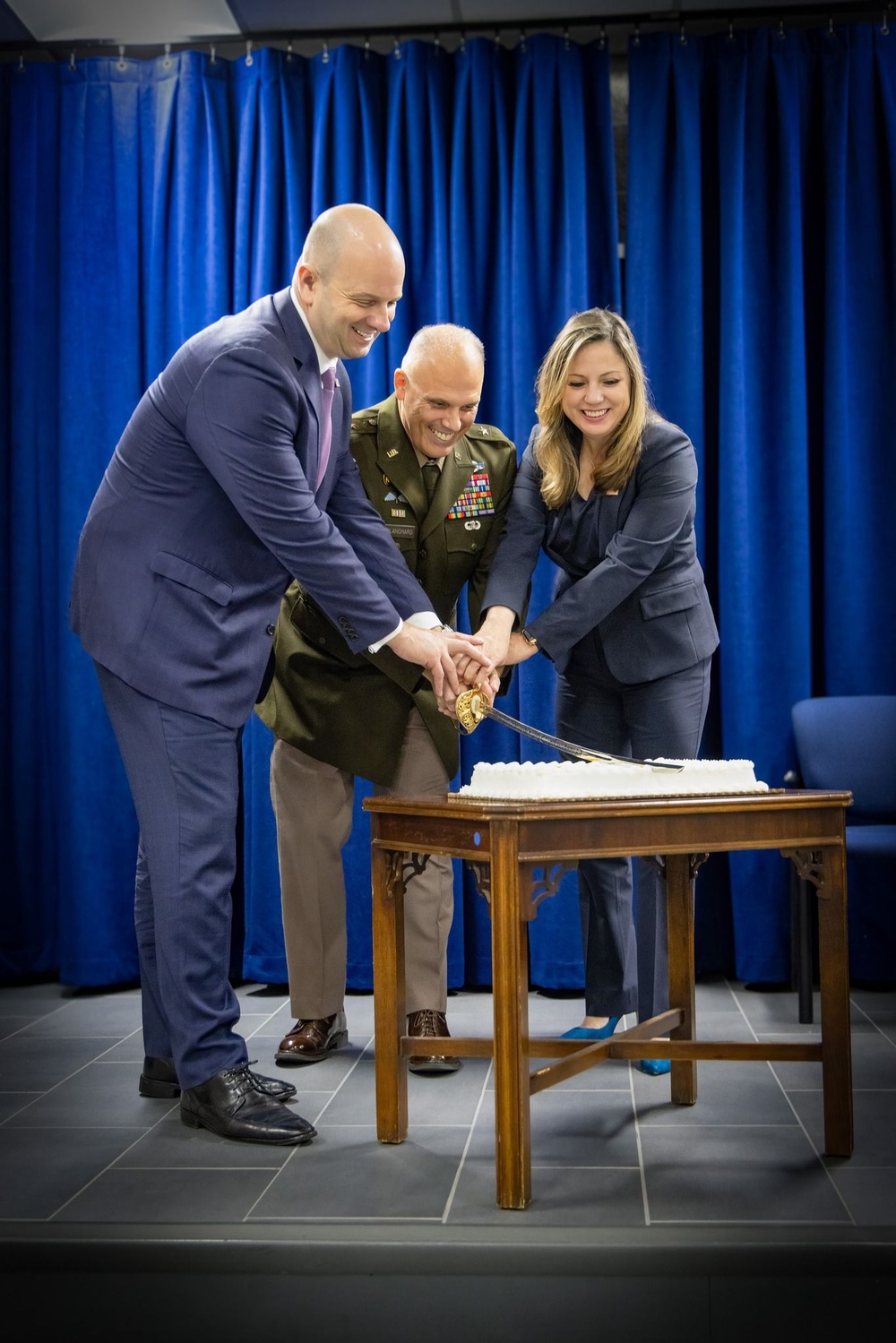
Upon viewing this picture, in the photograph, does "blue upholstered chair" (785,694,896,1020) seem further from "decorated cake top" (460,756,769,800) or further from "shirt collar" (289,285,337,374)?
"shirt collar" (289,285,337,374)

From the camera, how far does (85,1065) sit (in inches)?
112

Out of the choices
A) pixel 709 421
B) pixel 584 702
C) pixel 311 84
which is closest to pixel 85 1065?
pixel 584 702

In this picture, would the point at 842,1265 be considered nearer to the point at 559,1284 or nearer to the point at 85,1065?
the point at 559,1284

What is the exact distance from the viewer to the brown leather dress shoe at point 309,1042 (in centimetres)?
277

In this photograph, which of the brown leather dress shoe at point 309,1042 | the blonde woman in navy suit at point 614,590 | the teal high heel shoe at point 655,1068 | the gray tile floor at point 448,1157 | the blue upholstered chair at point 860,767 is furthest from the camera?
the blue upholstered chair at point 860,767

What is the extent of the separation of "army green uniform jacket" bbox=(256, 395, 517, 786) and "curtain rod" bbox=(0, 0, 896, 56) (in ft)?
5.00

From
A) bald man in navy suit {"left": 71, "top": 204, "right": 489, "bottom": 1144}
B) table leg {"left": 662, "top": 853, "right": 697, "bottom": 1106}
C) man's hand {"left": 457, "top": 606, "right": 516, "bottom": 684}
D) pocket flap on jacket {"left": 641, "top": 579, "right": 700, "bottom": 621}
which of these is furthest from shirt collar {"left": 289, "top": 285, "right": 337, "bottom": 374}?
table leg {"left": 662, "top": 853, "right": 697, "bottom": 1106}

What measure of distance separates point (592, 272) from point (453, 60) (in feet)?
2.38

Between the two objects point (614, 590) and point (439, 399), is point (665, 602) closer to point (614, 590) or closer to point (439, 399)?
point (614, 590)

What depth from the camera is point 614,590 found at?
2531mm

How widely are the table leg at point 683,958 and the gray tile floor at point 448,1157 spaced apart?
5 centimetres

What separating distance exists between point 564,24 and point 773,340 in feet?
3.47

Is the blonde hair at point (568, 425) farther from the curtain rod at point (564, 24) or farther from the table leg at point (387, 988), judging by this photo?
the curtain rod at point (564, 24)

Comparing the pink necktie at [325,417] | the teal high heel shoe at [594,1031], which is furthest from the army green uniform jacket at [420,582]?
the teal high heel shoe at [594,1031]
